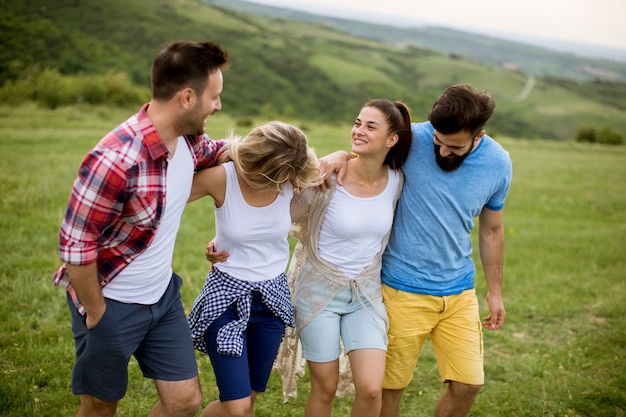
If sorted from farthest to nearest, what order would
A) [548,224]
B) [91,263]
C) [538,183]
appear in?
[538,183]
[548,224]
[91,263]

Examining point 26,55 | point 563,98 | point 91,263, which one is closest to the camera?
point 91,263

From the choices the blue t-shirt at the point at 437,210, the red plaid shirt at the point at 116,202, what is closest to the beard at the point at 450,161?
the blue t-shirt at the point at 437,210

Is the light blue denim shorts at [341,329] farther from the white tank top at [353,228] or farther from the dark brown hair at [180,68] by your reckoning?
the dark brown hair at [180,68]

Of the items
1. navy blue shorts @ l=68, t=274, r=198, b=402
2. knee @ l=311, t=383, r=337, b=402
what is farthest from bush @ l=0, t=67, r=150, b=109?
knee @ l=311, t=383, r=337, b=402

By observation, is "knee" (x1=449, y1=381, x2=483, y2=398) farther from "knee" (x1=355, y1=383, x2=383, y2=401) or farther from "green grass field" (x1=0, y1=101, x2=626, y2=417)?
"green grass field" (x1=0, y1=101, x2=626, y2=417)

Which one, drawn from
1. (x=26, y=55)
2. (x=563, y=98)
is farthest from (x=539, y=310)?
(x=563, y=98)

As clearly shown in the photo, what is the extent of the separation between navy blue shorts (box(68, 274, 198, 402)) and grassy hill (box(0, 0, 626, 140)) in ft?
139

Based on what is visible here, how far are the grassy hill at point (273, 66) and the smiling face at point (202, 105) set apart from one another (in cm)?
4245

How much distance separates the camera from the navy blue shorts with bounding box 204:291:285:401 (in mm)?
3680

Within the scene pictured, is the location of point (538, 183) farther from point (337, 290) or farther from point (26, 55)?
point (26, 55)

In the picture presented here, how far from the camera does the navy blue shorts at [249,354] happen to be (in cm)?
368

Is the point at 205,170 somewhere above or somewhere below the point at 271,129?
below

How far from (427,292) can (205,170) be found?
182 centimetres

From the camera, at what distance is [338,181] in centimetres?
412
